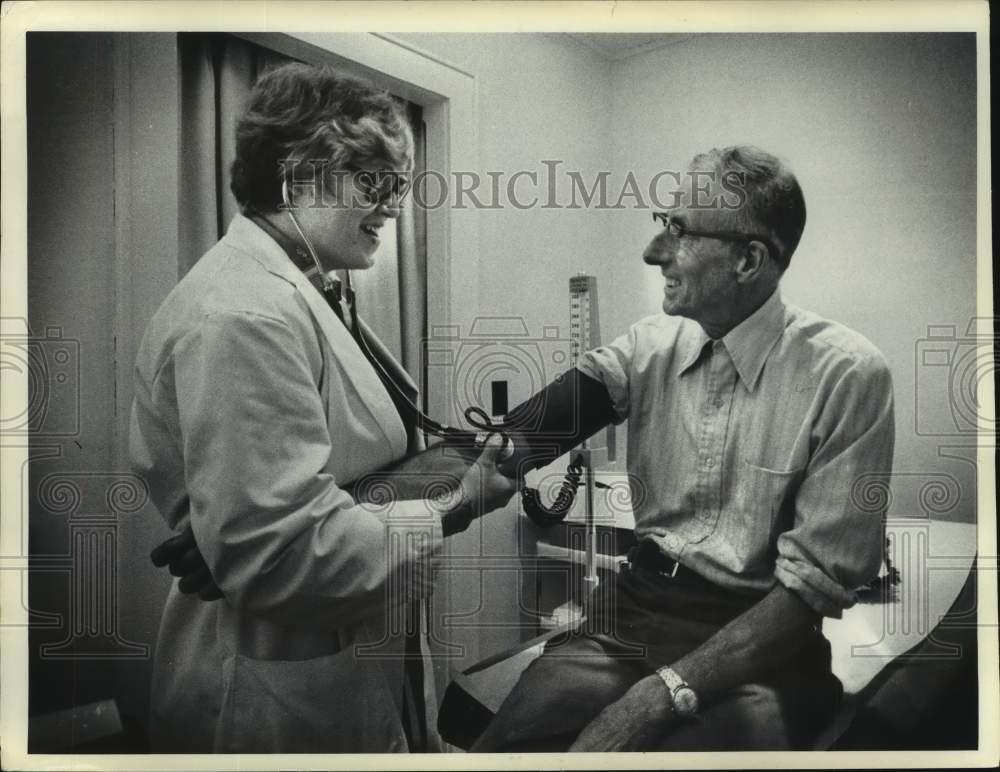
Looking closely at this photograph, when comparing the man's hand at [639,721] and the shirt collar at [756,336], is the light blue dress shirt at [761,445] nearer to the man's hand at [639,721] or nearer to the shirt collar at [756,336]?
the shirt collar at [756,336]

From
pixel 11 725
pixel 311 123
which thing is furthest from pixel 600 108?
pixel 11 725

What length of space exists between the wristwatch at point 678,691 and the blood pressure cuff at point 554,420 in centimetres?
45

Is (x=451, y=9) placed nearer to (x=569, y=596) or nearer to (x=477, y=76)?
(x=477, y=76)

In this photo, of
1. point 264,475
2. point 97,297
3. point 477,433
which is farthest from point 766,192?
point 97,297

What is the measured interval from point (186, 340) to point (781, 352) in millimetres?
1078

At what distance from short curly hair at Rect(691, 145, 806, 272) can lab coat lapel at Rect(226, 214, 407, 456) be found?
0.72 meters

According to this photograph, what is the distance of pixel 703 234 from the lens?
1365 millimetres

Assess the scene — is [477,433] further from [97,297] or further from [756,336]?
[97,297]

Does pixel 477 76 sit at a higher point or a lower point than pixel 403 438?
higher

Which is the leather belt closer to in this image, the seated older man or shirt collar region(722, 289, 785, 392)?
the seated older man

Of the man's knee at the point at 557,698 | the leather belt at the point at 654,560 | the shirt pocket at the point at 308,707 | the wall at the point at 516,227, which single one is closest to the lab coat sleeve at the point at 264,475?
the shirt pocket at the point at 308,707

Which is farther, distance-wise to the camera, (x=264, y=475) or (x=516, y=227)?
(x=516, y=227)

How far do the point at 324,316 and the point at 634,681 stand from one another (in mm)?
886

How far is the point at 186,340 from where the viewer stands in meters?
1.31
